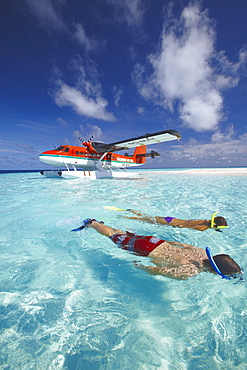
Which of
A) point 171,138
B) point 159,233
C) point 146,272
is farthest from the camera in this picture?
point 171,138

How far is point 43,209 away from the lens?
521 cm

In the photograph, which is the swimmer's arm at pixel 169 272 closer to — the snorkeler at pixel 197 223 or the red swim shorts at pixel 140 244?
the red swim shorts at pixel 140 244

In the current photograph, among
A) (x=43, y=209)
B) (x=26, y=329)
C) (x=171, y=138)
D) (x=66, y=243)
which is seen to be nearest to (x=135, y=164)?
(x=171, y=138)

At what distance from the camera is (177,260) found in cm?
203

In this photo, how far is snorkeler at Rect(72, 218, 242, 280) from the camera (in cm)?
173

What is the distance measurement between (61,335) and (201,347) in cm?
106

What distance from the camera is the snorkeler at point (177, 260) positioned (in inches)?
68.0

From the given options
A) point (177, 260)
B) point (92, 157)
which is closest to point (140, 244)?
point (177, 260)

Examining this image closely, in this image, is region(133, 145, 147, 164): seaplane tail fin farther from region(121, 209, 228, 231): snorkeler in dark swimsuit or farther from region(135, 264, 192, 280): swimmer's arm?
region(135, 264, 192, 280): swimmer's arm

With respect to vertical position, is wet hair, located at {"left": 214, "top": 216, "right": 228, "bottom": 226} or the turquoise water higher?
wet hair, located at {"left": 214, "top": 216, "right": 228, "bottom": 226}

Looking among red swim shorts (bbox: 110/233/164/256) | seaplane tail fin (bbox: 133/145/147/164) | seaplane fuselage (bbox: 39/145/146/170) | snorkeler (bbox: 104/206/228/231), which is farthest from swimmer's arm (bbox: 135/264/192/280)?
seaplane tail fin (bbox: 133/145/147/164)

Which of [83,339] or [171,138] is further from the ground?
[171,138]

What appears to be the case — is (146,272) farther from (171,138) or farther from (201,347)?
(171,138)

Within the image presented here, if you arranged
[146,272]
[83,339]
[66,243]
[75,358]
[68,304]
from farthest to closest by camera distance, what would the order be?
[66,243] < [146,272] < [68,304] < [83,339] < [75,358]
